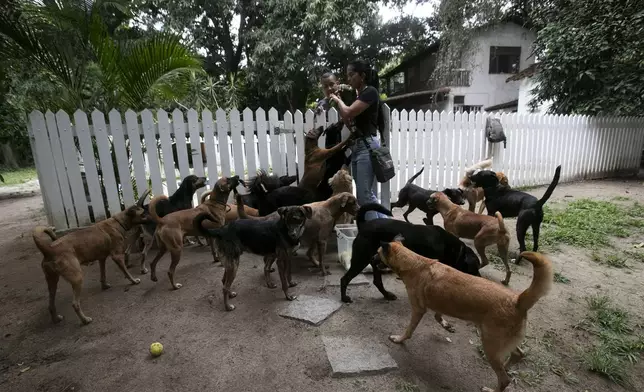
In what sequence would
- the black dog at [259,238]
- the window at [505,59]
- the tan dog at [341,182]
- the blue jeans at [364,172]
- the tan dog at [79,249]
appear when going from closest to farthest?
the tan dog at [79,249]
the black dog at [259,238]
the blue jeans at [364,172]
the tan dog at [341,182]
the window at [505,59]

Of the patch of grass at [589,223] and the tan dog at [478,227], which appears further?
the patch of grass at [589,223]

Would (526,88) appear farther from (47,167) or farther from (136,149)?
(47,167)

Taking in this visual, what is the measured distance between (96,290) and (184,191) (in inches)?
64.3

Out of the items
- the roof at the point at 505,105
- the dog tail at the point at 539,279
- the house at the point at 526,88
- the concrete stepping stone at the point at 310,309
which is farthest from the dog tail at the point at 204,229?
the roof at the point at 505,105

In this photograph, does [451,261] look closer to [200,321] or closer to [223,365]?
[223,365]

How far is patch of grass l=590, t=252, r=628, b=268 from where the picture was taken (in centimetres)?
439

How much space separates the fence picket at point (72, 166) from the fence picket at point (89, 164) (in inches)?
4.7

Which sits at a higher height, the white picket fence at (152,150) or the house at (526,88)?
the house at (526,88)

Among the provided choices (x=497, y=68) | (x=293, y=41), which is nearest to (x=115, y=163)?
(x=293, y=41)

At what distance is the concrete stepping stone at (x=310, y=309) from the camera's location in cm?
323

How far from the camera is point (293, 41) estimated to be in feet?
61.4

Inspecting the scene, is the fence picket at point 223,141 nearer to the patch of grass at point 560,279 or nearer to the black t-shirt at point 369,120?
the black t-shirt at point 369,120

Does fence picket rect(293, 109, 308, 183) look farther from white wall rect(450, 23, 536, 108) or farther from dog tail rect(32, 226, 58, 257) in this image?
white wall rect(450, 23, 536, 108)

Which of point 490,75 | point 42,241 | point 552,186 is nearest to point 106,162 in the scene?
point 42,241
